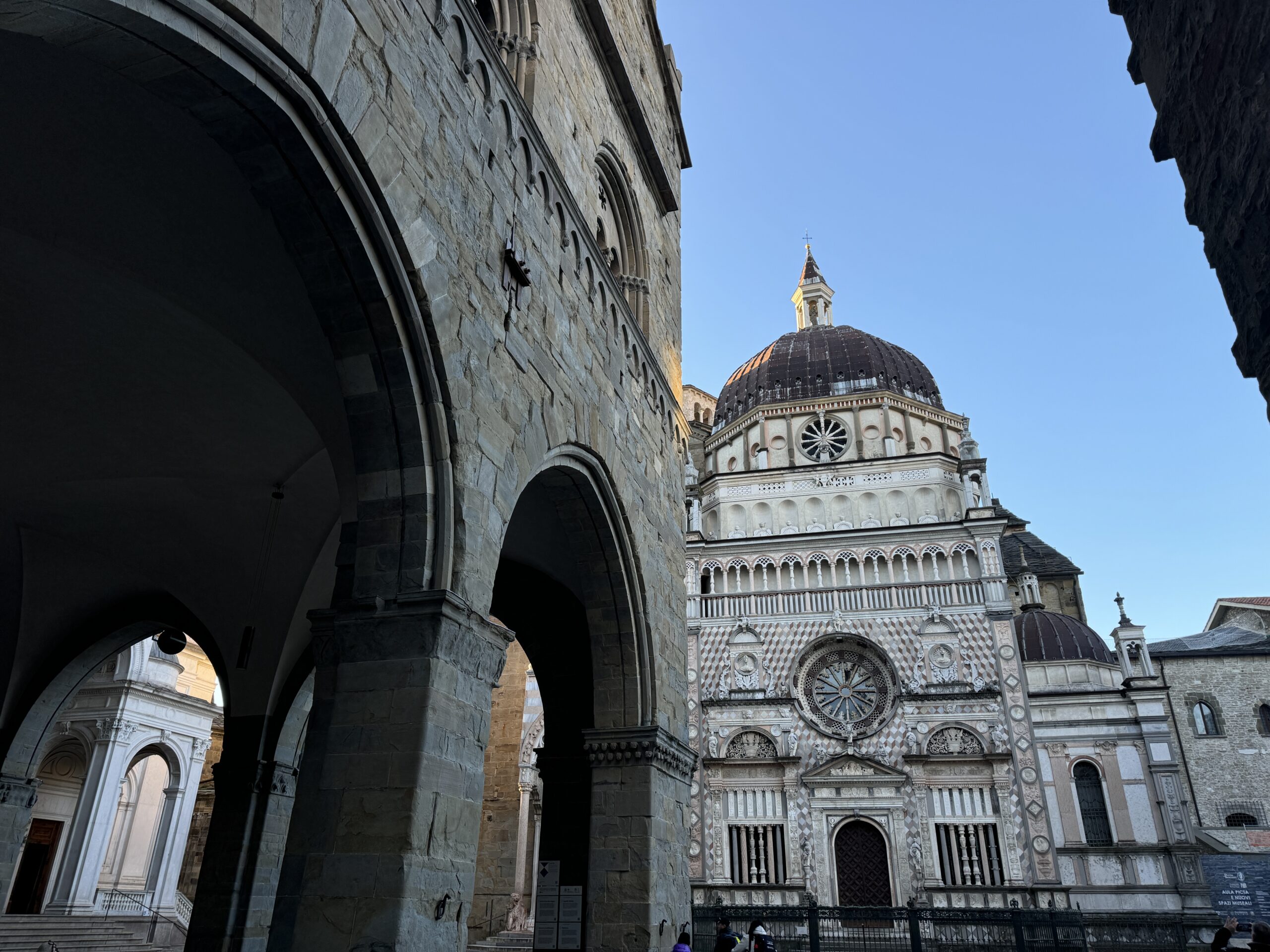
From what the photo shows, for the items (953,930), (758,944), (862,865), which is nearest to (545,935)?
(758,944)

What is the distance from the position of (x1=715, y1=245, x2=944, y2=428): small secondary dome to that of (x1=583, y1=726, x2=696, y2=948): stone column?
2547cm

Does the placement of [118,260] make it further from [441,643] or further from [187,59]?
[441,643]

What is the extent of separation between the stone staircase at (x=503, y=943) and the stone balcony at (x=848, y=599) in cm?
1077

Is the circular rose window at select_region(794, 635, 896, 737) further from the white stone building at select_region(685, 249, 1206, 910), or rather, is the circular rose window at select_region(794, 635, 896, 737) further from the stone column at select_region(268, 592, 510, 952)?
the stone column at select_region(268, 592, 510, 952)

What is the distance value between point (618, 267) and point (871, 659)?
17745 millimetres

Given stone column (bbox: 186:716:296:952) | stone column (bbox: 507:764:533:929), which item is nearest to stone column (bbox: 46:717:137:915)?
stone column (bbox: 186:716:296:952)

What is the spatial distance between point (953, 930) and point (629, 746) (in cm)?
1362

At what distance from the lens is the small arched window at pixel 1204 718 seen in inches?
1137

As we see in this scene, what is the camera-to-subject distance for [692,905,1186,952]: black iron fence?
575 inches

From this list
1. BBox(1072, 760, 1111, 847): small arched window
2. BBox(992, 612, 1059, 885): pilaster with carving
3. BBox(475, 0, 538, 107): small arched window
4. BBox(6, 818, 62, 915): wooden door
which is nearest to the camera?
BBox(475, 0, 538, 107): small arched window

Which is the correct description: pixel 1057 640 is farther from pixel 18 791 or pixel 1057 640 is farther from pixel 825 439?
pixel 18 791

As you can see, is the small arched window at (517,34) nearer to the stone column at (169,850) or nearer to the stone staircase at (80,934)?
the stone staircase at (80,934)

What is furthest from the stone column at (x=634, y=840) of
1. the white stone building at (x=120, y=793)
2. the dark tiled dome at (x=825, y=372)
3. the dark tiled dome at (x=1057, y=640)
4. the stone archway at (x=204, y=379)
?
the dark tiled dome at (x=825, y=372)

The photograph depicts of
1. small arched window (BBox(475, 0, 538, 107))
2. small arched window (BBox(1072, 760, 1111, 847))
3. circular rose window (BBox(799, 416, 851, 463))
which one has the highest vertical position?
circular rose window (BBox(799, 416, 851, 463))
